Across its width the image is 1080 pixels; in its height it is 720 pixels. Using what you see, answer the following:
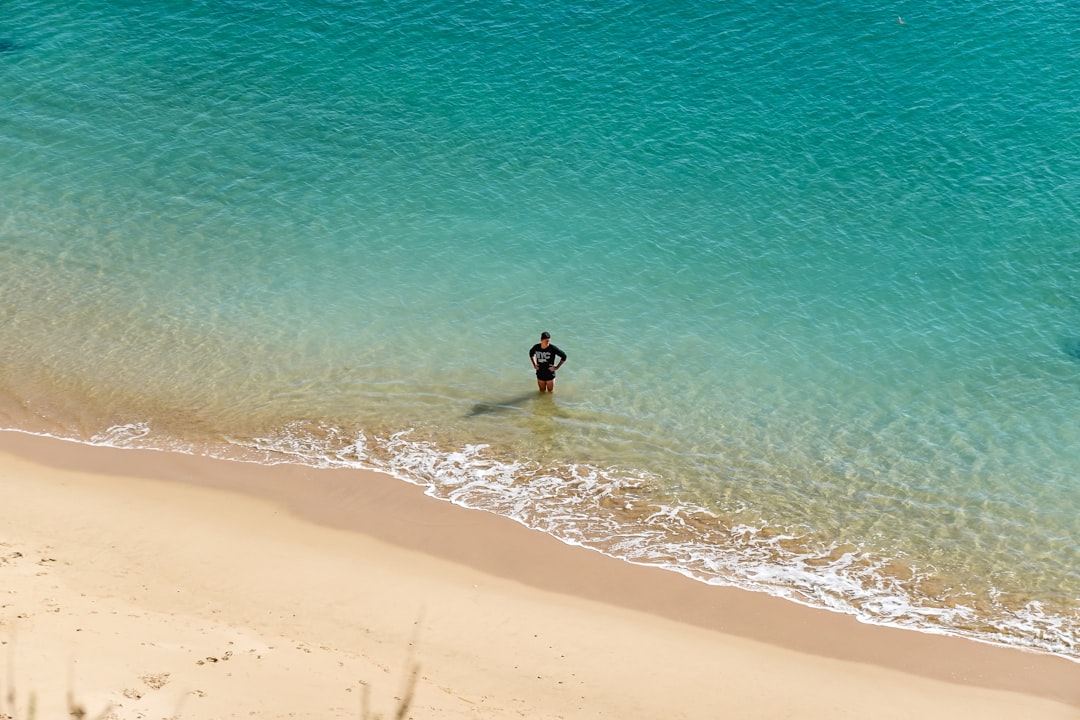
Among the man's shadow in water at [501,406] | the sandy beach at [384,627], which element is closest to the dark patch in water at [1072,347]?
the sandy beach at [384,627]

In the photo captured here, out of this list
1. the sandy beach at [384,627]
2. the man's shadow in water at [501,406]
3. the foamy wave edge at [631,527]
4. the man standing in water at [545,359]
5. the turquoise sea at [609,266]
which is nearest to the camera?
the sandy beach at [384,627]

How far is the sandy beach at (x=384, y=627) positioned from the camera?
11.7 metres

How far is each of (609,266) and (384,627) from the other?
11542 mm

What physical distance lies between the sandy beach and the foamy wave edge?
1.04 ft

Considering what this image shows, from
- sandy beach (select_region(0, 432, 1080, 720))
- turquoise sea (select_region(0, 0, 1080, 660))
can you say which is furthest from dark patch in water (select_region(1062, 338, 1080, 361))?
sandy beach (select_region(0, 432, 1080, 720))

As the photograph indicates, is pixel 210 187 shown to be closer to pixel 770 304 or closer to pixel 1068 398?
pixel 770 304

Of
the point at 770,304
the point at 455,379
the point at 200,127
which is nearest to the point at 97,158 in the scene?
the point at 200,127

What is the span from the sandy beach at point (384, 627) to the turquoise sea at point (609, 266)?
0.78 meters

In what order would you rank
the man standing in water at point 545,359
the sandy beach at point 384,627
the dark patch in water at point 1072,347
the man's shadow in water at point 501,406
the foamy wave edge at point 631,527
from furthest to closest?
the dark patch in water at point 1072,347
the man's shadow in water at point 501,406
the man standing in water at point 545,359
the foamy wave edge at point 631,527
the sandy beach at point 384,627

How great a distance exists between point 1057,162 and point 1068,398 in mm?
9057

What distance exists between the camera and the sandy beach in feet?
38.2

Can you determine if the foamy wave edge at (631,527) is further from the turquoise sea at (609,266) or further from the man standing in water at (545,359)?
the man standing in water at (545,359)

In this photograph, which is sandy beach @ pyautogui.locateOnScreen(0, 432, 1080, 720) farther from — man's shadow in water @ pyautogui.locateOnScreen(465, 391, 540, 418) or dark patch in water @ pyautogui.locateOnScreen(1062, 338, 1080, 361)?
dark patch in water @ pyautogui.locateOnScreen(1062, 338, 1080, 361)

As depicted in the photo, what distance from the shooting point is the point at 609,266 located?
902 inches
